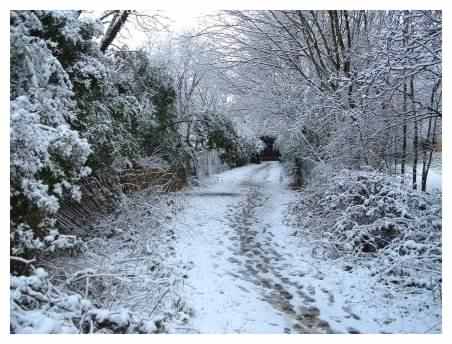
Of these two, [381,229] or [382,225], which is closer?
[382,225]

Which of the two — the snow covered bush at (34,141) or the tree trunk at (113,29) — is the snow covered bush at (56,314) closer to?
the snow covered bush at (34,141)

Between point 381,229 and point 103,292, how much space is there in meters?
3.38

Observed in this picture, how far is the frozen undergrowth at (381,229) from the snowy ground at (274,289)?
162 millimetres

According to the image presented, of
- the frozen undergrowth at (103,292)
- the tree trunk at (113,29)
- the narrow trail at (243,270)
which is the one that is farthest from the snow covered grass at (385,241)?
the tree trunk at (113,29)

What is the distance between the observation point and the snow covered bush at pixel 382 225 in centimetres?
362

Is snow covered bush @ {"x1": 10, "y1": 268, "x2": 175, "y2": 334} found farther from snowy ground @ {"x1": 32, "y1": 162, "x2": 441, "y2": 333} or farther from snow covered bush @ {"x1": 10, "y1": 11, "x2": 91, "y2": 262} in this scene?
snow covered bush @ {"x1": 10, "y1": 11, "x2": 91, "y2": 262}

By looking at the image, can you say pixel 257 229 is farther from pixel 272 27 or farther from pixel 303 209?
pixel 272 27

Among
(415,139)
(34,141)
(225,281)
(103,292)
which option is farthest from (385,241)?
(34,141)

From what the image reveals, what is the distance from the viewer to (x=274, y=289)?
12.7 feet

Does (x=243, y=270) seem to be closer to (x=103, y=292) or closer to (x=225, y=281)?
(x=225, y=281)

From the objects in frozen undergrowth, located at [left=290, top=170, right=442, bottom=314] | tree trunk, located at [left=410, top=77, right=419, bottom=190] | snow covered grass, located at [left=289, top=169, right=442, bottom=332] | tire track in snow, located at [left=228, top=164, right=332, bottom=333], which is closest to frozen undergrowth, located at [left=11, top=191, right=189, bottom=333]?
tire track in snow, located at [left=228, top=164, right=332, bottom=333]

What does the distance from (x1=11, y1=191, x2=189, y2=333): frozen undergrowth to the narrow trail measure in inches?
10.5

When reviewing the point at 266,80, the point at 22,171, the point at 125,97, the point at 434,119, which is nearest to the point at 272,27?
the point at 266,80

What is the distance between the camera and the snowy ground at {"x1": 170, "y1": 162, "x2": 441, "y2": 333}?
3.19 metres
